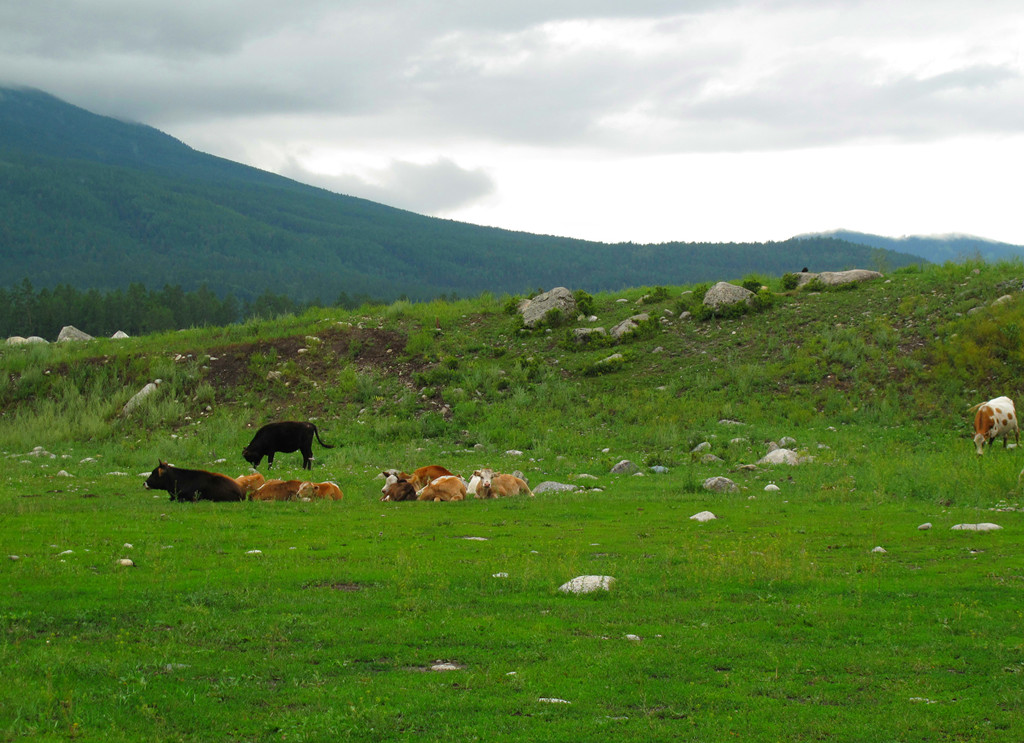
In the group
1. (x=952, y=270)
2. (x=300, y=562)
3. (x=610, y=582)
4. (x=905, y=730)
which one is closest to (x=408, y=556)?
(x=300, y=562)

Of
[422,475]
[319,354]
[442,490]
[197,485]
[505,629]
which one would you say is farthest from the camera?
[319,354]

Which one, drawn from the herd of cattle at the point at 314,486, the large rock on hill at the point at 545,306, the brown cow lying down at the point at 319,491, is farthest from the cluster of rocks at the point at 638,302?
the brown cow lying down at the point at 319,491

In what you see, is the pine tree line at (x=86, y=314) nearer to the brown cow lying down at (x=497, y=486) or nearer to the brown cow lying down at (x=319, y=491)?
the brown cow lying down at (x=497, y=486)

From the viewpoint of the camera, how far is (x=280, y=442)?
2578 centimetres

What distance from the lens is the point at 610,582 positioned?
36.6ft

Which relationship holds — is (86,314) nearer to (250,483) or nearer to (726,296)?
(726,296)

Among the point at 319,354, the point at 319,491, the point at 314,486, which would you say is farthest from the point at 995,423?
the point at 319,354

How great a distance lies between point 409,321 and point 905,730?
37.1m

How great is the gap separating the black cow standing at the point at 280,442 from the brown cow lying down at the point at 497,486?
7516 mm

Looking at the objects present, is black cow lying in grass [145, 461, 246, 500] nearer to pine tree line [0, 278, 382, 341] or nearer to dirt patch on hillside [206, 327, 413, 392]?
dirt patch on hillside [206, 327, 413, 392]

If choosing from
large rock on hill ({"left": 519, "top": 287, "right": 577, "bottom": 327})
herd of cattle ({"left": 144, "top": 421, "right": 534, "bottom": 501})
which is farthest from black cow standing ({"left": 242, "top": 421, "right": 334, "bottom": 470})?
large rock on hill ({"left": 519, "top": 287, "right": 577, "bottom": 327})

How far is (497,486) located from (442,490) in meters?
1.39

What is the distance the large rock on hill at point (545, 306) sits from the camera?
4128cm

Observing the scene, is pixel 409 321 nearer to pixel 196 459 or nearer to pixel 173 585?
pixel 196 459
